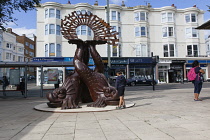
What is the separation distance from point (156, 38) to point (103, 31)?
84.3ft

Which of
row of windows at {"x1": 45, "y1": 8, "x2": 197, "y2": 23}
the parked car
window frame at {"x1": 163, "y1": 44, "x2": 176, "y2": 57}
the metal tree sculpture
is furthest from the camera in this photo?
window frame at {"x1": 163, "y1": 44, "x2": 176, "y2": 57}

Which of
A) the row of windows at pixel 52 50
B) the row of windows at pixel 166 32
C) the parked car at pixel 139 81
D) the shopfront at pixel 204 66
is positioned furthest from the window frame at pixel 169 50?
the row of windows at pixel 52 50

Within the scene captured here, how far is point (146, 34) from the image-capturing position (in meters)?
32.9

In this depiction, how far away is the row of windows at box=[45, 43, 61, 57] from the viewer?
30578 millimetres

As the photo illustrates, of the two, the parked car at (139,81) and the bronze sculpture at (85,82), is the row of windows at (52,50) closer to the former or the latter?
the parked car at (139,81)

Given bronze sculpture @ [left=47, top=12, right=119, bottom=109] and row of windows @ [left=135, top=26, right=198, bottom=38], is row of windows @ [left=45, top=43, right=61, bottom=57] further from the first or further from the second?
bronze sculpture @ [left=47, top=12, right=119, bottom=109]

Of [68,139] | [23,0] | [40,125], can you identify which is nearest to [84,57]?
[40,125]

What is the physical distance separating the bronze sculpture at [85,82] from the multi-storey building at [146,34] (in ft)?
70.4

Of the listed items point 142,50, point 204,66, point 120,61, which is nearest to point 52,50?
point 120,61

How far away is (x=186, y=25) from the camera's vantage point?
3406 cm

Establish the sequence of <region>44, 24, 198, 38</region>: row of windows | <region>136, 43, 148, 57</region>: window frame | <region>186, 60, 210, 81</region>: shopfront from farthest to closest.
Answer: <region>186, 60, 210, 81</region>: shopfront < <region>136, 43, 148, 57</region>: window frame < <region>44, 24, 198, 38</region>: row of windows

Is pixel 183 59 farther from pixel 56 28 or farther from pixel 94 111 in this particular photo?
pixel 94 111

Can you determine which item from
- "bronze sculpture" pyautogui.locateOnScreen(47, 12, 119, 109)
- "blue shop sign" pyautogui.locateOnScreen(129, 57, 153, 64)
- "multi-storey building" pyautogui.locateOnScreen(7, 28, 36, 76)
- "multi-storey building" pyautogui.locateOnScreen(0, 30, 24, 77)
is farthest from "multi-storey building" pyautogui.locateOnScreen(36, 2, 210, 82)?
"multi-storey building" pyautogui.locateOnScreen(7, 28, 36, 76)

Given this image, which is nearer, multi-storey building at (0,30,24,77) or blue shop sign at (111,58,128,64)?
blue shop sign at (111,58,128,64)
